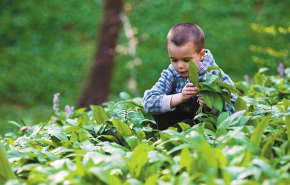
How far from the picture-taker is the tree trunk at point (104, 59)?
9164 millimetres

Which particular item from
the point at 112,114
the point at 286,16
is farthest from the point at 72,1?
the point at 112,114

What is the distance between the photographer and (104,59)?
9.20 meters

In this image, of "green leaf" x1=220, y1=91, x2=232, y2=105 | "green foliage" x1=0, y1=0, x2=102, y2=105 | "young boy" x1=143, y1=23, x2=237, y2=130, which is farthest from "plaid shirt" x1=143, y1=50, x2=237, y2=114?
"green foliage" x1=0, y1=0, x2=102, y2=105

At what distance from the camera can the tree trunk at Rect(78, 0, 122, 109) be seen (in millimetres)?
9164

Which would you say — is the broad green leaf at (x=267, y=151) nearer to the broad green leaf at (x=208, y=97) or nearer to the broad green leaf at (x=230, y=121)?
the broad green leaf at (x=230, y=121)

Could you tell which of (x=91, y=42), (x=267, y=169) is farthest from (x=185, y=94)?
(x=91, y=42)

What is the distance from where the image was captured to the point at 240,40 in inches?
441

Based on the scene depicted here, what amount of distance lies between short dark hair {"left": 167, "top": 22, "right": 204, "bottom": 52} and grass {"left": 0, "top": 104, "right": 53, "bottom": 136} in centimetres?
693

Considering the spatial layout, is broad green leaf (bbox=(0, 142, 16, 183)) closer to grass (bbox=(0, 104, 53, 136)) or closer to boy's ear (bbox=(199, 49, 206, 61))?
boy's ear (bbox=(199, 49, 206, 61))

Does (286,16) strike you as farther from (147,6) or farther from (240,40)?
(147,6)

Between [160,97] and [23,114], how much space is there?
24.2 feet

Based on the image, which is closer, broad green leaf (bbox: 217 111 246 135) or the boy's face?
broad green leaf (bbox: 217 111 246 135)

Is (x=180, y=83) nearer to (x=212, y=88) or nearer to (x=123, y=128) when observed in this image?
(x=212, y=88)

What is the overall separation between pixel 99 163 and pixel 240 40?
31.3ft
